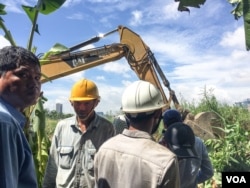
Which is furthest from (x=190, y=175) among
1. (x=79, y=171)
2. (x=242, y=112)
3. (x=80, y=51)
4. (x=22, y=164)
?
(x=242, y=112)

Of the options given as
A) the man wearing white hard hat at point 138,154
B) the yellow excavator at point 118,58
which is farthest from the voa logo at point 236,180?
the yellow excavator at point 118,58

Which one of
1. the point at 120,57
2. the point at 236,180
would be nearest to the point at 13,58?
the point at 236,180

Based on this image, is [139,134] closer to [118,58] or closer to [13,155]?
[13,155]

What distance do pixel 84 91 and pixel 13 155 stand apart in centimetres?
201

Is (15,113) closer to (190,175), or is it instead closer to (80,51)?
(190,175)

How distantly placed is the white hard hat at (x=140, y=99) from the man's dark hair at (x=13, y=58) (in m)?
0.62

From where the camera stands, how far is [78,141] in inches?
137

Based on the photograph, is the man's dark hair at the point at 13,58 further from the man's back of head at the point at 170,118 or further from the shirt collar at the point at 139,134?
the man's back of head at the point at 170,118

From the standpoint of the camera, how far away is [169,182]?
1.98 m

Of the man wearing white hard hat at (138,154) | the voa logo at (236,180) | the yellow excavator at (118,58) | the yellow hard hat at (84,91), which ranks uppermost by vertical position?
the yellow excavator at (118,58)

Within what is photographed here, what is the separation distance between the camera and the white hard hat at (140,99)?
2.24 m

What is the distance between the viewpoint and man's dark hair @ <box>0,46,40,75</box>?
6.26ft

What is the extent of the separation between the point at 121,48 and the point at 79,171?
441 cm

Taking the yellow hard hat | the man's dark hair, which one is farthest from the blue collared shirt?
the yellow hard hat
